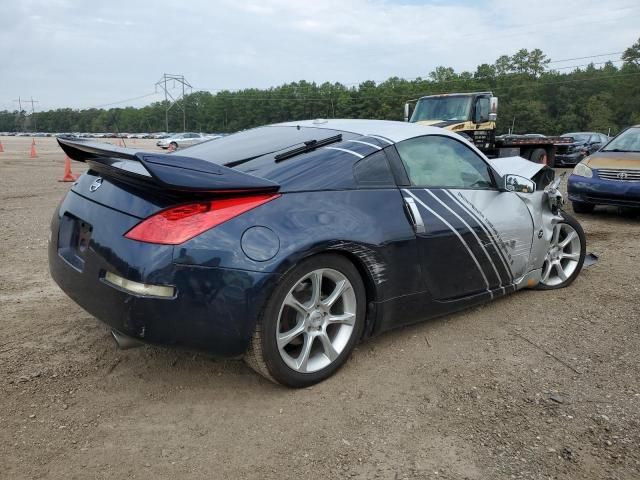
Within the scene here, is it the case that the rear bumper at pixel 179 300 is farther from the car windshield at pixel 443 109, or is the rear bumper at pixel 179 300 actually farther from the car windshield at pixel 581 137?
the car windshield at pixel 581 137

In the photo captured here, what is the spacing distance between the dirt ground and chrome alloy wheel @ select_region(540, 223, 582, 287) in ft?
2.05

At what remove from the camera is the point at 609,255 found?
227 inches

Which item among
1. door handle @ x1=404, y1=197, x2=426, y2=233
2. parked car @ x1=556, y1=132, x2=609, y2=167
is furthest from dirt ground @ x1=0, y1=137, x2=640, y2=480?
parked car @ x1=556, y1=132, x2=609, y2=167

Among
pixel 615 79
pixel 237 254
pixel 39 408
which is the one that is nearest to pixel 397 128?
pixel 237 254

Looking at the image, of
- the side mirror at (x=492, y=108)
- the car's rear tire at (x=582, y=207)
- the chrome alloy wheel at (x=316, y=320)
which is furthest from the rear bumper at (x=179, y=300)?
the side mirror at (x=492, y=108)

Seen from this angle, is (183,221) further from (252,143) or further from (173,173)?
(252,143)

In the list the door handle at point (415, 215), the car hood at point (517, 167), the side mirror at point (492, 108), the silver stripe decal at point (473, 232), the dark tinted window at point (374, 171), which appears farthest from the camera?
the side mirror at point (492, 108)

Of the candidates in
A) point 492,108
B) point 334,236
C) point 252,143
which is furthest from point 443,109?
point 334,236

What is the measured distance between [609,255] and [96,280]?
5378mm

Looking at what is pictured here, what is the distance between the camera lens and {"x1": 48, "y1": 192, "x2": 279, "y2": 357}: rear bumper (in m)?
2.34

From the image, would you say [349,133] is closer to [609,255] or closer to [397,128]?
[397,128]

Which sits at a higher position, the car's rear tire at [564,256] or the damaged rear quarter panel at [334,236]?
the damaged rear quarter panel at [334,236]

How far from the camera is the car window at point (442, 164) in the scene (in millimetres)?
3320

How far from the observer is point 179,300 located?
2.35 m
